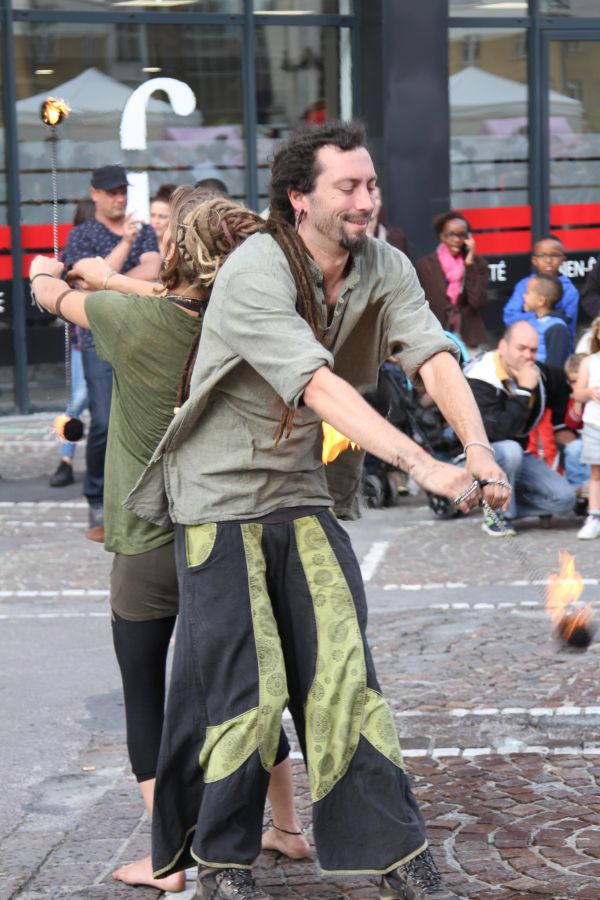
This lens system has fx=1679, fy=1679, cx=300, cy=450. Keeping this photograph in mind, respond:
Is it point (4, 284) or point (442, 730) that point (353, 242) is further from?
point (4, 284)

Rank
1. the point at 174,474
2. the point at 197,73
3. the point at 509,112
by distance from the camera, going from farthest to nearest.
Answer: the point at 509,112, the point at 197,73, the point at 174,474

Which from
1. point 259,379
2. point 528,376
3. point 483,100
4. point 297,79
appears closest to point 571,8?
point 483,100

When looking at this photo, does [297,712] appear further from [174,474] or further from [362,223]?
[362,223]

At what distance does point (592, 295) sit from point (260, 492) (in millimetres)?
8309

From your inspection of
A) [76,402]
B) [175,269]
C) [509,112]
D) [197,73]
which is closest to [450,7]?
[509,112]

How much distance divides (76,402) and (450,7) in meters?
6.29

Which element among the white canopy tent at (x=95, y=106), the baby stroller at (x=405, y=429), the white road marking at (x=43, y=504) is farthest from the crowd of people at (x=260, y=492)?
the white canopy tent at (x=95, y=106)

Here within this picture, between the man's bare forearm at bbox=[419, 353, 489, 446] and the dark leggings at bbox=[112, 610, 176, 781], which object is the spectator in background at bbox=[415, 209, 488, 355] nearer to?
the dark leggings at bbox=[112, 610, 176, 781]

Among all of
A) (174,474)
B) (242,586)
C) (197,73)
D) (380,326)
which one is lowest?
(242,586)

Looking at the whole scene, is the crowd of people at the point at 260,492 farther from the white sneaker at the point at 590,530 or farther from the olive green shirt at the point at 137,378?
the white sneaker at the point at 590,530

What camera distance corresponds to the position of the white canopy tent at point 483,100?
51.2ft

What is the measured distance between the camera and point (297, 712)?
413cm

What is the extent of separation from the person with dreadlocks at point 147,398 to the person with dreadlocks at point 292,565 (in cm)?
19

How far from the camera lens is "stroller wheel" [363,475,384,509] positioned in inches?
415
